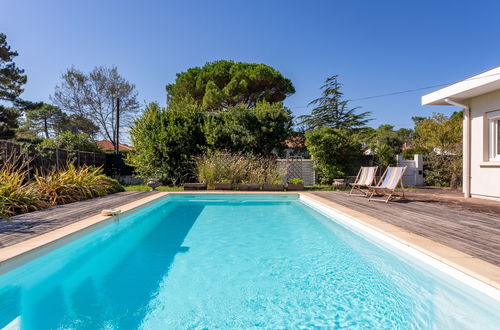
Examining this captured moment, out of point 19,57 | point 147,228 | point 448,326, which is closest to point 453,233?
point 448,326

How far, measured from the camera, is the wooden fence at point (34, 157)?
6457 mm

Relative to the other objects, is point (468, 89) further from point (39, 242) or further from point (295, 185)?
point (39, 242)

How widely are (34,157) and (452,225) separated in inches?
364

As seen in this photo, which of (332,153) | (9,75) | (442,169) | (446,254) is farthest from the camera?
(9,75)

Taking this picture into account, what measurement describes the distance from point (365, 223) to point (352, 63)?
479 inches

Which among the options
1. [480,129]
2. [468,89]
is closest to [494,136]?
[480,129]

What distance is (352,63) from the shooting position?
14.1m

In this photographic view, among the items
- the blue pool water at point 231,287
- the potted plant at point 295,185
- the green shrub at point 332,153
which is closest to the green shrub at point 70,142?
the potted plant at point 295,185

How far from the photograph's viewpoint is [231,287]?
2713 mm

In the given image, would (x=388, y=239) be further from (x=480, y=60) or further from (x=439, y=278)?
(x=480, y=60)

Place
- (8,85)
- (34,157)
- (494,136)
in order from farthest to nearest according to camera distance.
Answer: (8,85) → (34,157) → (494,136)

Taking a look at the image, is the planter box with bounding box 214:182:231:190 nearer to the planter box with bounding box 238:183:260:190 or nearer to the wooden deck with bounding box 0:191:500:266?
the planter box with bounding box 238:183:260:190

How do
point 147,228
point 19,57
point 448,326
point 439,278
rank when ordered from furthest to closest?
point 19,57, point 147,228, point 439,278, point 448,326

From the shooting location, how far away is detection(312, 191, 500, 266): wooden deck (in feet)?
9.30
